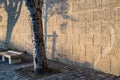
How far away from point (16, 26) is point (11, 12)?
1.96ft

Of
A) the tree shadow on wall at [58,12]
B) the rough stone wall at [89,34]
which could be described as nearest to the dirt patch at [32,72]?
the rough stone wall at [89,34]

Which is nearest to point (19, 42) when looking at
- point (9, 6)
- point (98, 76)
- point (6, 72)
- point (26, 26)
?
point (26, 26)

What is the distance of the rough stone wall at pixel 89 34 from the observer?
4043mm

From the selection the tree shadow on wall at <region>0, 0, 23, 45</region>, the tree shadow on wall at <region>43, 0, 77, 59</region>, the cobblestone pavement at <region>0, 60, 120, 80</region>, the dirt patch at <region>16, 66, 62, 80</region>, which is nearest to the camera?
the cobblestone pavement at <region>0, 60, 120, 80</region>

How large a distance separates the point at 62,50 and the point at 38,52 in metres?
1.07

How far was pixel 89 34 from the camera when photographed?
4.51m

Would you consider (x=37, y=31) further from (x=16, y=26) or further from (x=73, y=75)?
(x=16, y=26)

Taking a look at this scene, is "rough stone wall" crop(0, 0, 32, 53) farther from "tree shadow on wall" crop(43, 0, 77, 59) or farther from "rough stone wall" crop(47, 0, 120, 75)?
"rough stone wall" crop(47, 0, 120, 75)

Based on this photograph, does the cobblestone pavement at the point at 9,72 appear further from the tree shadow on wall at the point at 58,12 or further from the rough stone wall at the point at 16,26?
the rough stone wall at the point at 16,26

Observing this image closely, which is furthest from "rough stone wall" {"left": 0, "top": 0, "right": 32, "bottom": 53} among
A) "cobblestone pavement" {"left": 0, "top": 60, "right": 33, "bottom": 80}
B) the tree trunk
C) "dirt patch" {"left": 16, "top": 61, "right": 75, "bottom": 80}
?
the tree trunk

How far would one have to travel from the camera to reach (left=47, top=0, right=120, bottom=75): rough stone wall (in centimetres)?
404

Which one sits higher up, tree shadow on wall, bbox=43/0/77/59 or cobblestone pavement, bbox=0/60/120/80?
tree shadow on wall, bbox=43/0/77/59

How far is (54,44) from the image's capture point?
18.3ft

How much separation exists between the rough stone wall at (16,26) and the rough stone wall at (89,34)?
53.5 inches
